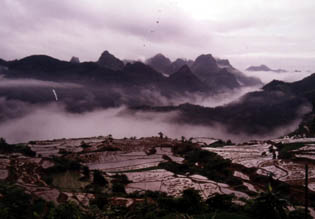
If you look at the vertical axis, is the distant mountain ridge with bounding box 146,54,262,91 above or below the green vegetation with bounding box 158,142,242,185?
above

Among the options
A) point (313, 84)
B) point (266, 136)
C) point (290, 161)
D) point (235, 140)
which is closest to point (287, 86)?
point (313, 84)

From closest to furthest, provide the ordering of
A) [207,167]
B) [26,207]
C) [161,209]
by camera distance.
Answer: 1. [161,209]
2. [26,207]
3. [207,167]

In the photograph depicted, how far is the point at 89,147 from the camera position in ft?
98.6

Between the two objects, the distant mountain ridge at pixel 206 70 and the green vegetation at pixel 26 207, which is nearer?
the green vegetation at pixel 26 207

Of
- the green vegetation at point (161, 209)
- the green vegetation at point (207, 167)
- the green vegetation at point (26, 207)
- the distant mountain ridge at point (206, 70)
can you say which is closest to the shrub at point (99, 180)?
the green vegetation at point (161, 209)

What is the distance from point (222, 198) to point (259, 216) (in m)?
2.42

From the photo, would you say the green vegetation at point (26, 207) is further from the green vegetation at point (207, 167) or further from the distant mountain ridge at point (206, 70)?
the distant mountain ridge at point (206, 70)

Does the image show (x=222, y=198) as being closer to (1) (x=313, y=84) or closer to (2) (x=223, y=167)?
(2) (x=223, y=167)

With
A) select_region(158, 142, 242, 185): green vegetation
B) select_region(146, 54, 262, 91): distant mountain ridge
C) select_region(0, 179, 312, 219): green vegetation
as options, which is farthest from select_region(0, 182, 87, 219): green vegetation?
select_region(146, 54, 262, 91): distant mountain ridge

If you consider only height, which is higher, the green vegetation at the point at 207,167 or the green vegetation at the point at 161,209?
the green vegetation at the point at 161,209

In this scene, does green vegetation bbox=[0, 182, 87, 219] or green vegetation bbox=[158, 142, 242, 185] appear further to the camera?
green vegetation bbox=[158, 142, 242, 185]

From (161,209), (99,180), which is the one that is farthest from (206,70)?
(161,209)

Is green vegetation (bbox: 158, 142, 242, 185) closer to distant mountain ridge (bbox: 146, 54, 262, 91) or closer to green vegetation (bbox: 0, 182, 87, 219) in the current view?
green vegetation (bbox: 0, 182, 87, 219)

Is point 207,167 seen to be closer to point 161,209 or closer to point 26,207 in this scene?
point 161,209
